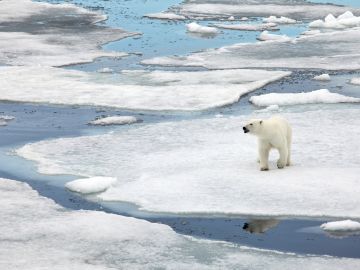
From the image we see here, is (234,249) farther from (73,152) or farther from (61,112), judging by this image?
(61,112)

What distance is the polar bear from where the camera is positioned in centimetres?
826

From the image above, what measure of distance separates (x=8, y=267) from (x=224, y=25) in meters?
16.7

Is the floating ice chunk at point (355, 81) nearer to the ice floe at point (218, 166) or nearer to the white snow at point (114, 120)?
the ice floe at point (218, 166)

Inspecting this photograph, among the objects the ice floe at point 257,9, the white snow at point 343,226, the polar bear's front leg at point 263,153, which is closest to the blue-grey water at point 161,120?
the white snow at point 343,226

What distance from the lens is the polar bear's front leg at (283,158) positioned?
8.32 meters

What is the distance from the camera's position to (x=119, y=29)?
21047 mm

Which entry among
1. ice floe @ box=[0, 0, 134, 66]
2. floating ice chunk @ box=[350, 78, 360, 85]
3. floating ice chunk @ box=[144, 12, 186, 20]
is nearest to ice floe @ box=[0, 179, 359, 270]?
floating ice chunk @ box=[350, 78, 360, 85]

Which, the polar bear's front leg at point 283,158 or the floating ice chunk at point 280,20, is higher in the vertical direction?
the floating ice chunk at point 280,20

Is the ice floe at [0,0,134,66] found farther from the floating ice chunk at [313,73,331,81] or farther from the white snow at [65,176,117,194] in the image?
the white snow at [65,176,117,194]

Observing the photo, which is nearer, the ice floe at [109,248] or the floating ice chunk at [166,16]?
the ice floe at [109,248]

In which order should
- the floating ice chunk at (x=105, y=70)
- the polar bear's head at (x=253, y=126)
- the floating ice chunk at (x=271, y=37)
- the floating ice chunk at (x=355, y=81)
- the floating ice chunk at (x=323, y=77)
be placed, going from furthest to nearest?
the floating ice chunk at (x=271, y=37), the floating ice chunk at (x=105, y=70), the floating ice chunk at (x=323, y=77), the floating ice chunk at (x=355, y=81), the polar bear's head at (x=253, y=126)

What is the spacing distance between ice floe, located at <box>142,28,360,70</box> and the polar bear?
7252 mm

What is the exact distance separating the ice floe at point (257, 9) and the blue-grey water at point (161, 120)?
1.81m

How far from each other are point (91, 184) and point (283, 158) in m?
1.96
